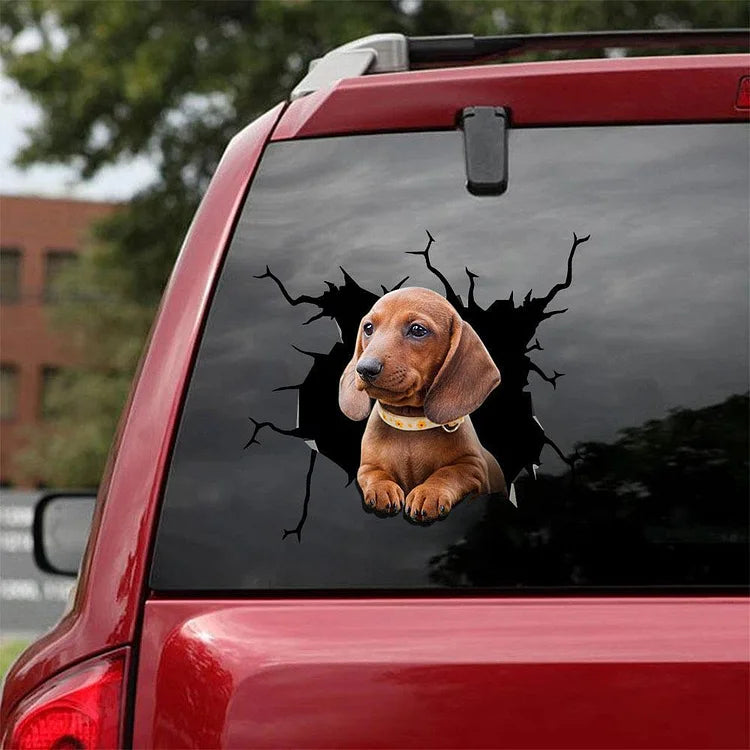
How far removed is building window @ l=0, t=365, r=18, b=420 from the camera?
46.5 metres

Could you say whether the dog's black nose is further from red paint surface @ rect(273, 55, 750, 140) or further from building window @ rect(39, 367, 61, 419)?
building window @ rect(39, 367, 61, 419)

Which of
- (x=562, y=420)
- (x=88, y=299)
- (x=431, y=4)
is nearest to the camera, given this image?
(x=562, y=420)

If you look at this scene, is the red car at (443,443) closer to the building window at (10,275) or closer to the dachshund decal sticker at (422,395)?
the dachshund decal sticker at (422,395)

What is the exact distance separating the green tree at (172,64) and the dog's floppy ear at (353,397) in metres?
11.3

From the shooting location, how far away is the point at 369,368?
1667 mm

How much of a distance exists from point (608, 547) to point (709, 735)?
10.0 inches

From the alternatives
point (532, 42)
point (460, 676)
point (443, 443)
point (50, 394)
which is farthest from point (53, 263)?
point (460, 676)

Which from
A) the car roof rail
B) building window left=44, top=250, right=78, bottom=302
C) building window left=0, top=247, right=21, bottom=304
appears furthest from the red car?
building window left=0, top=247, right=21, bottom=304

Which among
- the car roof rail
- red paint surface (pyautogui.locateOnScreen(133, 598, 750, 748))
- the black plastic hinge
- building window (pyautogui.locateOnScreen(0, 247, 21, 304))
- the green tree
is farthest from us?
building window (pyautogui.locateOnScreen(0, 247, 21, 304))

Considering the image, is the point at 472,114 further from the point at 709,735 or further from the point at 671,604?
the point at 709,735

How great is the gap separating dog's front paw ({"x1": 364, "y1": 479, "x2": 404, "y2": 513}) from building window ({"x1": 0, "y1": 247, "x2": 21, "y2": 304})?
1865 inches

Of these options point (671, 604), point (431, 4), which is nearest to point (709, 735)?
point (671, 604)

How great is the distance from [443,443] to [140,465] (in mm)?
416

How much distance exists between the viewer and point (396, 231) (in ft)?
5.59
